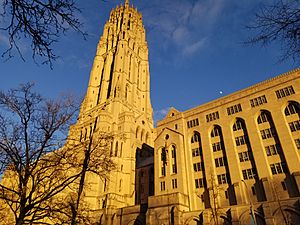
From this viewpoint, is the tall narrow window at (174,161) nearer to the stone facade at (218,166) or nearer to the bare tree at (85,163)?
the stone facade at (218,166)

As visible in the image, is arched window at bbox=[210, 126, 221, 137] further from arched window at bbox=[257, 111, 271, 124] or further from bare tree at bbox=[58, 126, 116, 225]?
bare tree at bbox=[58, 126, 116, 225]

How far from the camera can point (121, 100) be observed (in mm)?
58188

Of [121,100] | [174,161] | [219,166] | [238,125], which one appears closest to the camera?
[219,166]

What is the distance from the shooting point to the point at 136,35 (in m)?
86.1

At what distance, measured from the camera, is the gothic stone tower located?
43094 millimetres

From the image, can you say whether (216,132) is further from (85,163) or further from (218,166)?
(85,163)

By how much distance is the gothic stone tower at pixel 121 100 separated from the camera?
1697 inches

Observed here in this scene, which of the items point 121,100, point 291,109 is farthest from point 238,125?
point 121,100

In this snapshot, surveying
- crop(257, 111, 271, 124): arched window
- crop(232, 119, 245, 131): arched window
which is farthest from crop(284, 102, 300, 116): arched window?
crop(232, 119, 245, 131): arched window

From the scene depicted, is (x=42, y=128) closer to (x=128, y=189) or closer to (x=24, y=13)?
(x=24, y=13)

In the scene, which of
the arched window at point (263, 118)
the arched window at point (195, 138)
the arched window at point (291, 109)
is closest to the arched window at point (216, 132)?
the arched window at point (195, 138)

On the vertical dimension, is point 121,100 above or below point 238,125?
above

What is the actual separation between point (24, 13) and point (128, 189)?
43.5 meters

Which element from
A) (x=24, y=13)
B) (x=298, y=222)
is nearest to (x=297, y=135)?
(x=298, y=222)
